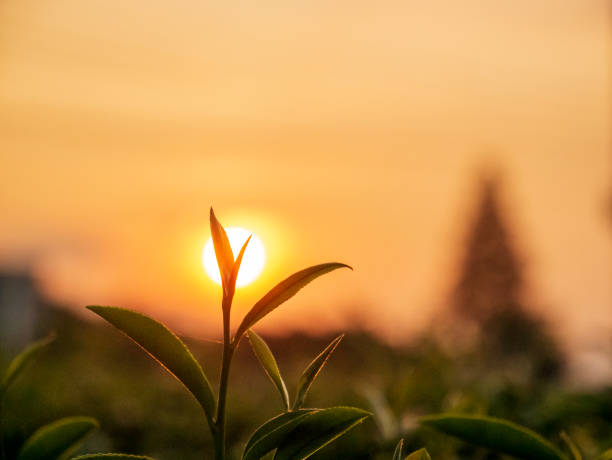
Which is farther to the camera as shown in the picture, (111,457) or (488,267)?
(488,267)

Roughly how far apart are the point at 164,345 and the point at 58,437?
0.96 feet

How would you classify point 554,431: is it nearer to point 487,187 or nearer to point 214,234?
point 214,234

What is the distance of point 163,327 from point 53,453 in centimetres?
32

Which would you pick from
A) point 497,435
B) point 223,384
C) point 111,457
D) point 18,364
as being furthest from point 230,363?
point 18,364

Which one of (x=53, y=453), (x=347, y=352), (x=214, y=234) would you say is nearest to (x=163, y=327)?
(x=214, y=234)

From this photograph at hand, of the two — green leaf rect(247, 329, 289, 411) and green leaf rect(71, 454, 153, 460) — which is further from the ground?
green leaf rect(247, 329, 289, 411)

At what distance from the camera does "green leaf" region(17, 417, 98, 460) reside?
0.91 meters

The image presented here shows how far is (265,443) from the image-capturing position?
2.33ft

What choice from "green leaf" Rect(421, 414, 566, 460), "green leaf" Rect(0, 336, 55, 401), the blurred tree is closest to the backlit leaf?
"green leaf" Rect(421, 414, 566, 460)

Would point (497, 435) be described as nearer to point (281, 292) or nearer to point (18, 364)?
point (281, 292)

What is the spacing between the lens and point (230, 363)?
71cm

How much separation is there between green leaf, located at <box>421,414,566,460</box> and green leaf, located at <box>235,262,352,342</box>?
0.57 ft

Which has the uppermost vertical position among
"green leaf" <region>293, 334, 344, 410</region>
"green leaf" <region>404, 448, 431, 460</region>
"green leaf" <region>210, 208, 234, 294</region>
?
"green leaf" <region>210, 208, 234, 294</region>

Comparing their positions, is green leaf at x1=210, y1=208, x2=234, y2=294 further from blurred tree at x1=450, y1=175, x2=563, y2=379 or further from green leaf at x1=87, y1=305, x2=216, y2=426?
blurred tree at x1=450, y1=175, x2=563, y2=379
